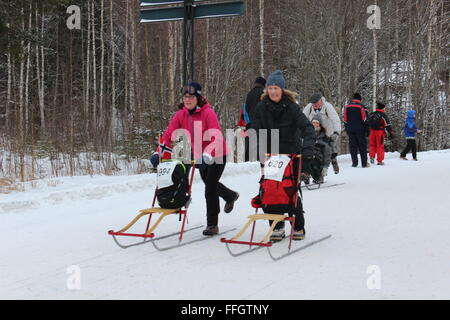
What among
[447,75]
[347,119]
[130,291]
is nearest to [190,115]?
[130,291]

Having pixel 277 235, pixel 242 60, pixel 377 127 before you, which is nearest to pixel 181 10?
pixel 277 235

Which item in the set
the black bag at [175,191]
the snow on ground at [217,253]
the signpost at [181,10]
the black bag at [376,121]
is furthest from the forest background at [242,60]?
the black bag at [175,191]

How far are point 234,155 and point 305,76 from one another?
1347 cm

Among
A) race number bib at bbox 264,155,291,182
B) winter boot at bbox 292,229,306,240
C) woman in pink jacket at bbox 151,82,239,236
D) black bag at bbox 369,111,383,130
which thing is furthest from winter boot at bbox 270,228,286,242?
black bag at bbox 369,111,383,130

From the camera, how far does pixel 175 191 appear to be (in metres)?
6.98

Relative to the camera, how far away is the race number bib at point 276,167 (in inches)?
259

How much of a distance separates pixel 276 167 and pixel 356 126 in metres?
11.3

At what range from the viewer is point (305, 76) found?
31328mm

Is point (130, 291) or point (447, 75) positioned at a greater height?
point (447, 75)

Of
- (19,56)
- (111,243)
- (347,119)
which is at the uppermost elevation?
(19,56)

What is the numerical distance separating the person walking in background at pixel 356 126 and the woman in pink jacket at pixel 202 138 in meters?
10.3

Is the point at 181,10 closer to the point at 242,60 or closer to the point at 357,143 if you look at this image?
the point at 357,143

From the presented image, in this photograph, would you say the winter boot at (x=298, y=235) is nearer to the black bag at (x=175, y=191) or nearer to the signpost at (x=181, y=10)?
the black bag at (x=175, y=191)

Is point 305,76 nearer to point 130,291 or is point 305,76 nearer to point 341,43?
point 341,43
